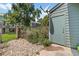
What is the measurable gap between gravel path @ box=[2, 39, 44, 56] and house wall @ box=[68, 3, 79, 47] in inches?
36.3

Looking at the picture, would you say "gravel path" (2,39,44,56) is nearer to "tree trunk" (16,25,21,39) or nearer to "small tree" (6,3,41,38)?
"tree trunk" (16,25,21,39)

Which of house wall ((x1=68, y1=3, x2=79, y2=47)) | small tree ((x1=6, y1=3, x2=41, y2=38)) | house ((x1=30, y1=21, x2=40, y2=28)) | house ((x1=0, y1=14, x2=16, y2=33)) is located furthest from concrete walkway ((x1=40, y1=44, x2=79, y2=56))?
house ((x1=0, y1=14, x2=16, y2=33))

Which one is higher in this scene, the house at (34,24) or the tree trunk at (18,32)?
the house at (34,24)

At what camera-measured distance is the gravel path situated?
597cm

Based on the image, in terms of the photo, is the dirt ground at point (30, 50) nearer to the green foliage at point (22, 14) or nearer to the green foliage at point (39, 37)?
the green foliage at point (39, 37)

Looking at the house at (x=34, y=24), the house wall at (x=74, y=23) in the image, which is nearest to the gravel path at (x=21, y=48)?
the house at (x=34, y=24)

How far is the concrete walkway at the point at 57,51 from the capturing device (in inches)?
233

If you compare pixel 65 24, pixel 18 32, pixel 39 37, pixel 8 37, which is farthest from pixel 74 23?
pixel 8 37

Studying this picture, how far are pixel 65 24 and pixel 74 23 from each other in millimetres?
254

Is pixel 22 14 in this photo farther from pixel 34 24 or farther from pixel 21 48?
pixel 21 48

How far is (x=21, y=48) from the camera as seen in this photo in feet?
19.8

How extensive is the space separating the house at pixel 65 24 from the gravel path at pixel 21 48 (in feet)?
1.94

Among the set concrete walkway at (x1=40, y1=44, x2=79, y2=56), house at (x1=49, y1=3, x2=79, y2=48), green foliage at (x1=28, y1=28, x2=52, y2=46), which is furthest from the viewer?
house at (x1=49, y1=3, x2=79, y2=48)

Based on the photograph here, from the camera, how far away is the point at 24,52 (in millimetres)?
5984
